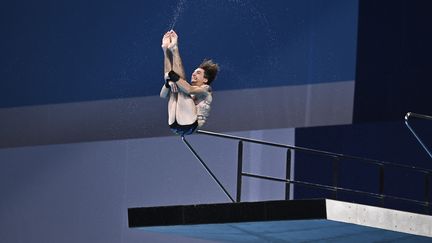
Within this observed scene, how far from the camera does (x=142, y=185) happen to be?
12312mm

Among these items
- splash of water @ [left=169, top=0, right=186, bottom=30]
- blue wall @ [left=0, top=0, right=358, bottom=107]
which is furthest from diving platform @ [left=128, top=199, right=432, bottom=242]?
splash of water @ [left=169, top=0, right=186, bottom=30]

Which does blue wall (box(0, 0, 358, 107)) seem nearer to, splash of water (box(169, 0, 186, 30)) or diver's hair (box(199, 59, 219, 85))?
splash of water (box(169, 0, 186, 30))

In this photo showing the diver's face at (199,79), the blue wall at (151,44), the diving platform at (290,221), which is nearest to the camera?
the diving platform at (290,221)

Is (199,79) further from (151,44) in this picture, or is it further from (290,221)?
(151,44)

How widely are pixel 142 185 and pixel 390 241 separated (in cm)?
339

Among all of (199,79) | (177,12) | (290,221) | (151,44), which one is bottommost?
(290,221)

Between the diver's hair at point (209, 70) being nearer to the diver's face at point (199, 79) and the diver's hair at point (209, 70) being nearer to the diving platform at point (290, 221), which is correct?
the diver's face at point (199, 79)

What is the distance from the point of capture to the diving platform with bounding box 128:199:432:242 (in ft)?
28.7

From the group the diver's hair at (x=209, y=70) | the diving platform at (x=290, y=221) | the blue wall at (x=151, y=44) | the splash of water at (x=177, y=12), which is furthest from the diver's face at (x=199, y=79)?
the splash of water at (x=177, y=12)

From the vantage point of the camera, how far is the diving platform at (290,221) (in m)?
8.75

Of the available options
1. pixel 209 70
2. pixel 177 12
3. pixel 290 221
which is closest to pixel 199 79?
pixel 209 70

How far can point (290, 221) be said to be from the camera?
348 inches

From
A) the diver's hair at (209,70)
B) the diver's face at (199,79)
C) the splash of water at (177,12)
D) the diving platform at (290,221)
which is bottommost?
the diving platform at (290,221)

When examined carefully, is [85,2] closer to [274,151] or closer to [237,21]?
[237,21]
